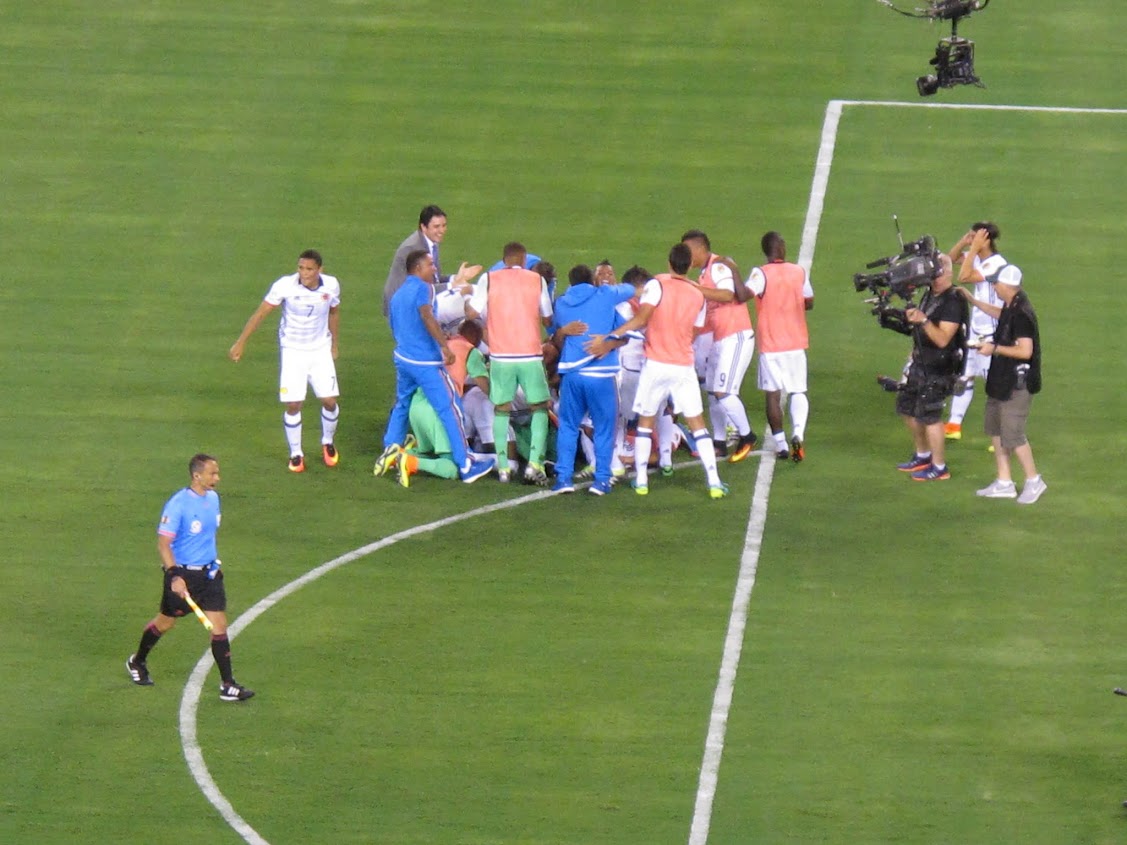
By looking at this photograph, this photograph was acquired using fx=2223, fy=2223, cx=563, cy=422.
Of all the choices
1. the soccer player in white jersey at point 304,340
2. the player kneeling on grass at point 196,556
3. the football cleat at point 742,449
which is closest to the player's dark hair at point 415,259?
the soccer player in white jersey at point 304,340

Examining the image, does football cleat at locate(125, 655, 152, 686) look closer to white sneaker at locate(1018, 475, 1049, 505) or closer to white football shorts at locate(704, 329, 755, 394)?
white football shorts at locate(704, 329, 755, 394)

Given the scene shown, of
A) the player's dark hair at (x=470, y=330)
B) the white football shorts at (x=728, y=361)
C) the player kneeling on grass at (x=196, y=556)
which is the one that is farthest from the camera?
the white football shorts at (x=728, y=361)

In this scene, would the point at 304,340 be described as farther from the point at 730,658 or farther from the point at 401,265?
the point at 730,658

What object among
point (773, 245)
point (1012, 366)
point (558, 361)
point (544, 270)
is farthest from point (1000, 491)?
point (544, 270)

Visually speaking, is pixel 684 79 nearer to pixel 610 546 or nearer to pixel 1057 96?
pixel 1057 96

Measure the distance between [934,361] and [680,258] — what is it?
264 centimetres

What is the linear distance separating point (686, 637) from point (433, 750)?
9.07ft

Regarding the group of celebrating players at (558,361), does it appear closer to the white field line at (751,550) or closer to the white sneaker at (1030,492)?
the white field line at (751,550)

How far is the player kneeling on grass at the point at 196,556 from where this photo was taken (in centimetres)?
1655

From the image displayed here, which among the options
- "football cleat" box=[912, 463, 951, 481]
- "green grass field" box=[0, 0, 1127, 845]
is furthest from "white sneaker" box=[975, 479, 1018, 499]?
"football cleat" box=[912, 463, 951, 481]

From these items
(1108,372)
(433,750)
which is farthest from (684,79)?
(433,750)

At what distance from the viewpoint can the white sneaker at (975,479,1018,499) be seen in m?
21.0

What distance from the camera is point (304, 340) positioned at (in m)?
21.3

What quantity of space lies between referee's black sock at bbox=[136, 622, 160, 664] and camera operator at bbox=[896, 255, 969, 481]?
7769 millimetres
